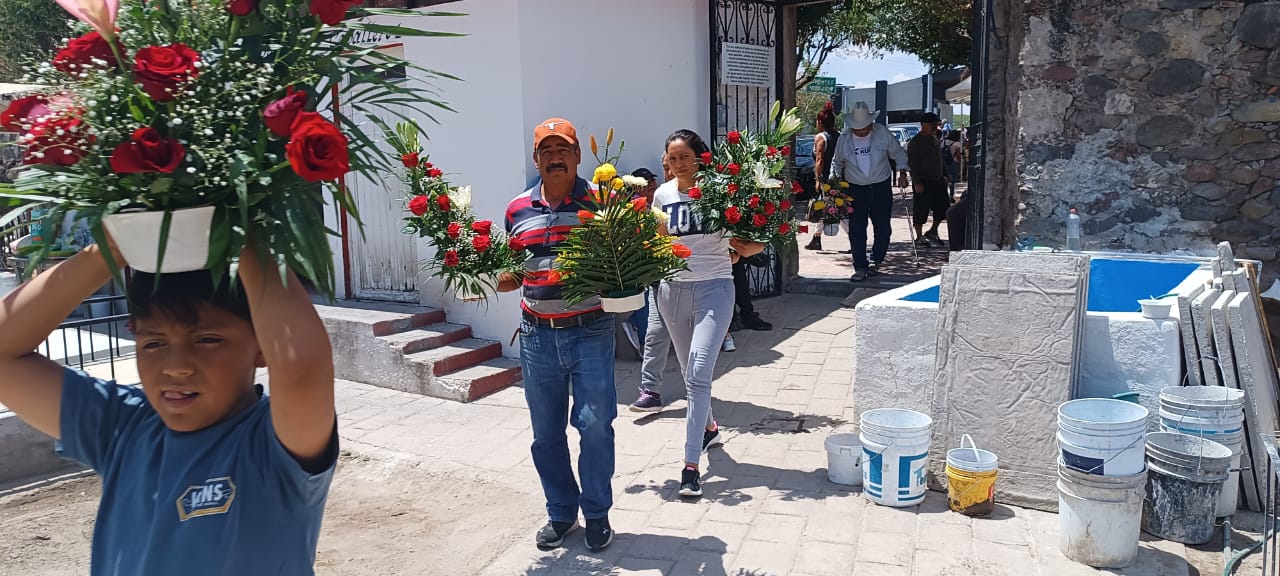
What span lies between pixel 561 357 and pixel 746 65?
5672 millimetres

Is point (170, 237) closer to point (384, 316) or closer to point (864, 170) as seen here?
point (384, 316)

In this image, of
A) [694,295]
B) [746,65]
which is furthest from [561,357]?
[746,65]

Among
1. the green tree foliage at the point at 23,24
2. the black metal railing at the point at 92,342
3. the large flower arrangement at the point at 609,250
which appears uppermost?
the green tree foliage at the point at 23,24

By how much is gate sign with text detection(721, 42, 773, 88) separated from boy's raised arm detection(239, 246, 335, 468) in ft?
24.4

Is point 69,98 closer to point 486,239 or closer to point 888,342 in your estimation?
point 486,239

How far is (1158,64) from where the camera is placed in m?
6.72

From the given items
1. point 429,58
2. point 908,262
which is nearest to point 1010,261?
point 429,58

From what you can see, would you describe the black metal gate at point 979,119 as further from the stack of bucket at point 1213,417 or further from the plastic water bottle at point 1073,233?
the stack of bucket at point 1213,417

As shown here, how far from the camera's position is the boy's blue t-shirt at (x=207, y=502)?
5.75 feet

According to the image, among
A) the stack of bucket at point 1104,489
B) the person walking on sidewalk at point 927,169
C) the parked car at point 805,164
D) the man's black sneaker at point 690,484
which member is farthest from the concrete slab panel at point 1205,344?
Answer: the parked car at point 805,164

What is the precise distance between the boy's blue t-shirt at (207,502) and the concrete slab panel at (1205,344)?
4.03m

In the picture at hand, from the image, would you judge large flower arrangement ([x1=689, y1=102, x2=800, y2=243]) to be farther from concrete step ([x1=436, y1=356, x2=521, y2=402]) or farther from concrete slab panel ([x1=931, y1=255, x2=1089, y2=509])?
concrete step ([x1=436, y1=356, x2=521, y2=402])

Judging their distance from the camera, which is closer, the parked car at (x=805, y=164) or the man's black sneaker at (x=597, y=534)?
the man's black sneaker at (x=597, y=534)


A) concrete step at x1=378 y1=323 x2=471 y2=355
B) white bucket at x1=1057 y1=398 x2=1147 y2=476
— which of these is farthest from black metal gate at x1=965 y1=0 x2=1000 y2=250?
concrete step at x1=378 y1=323 x2=471 y2=355
